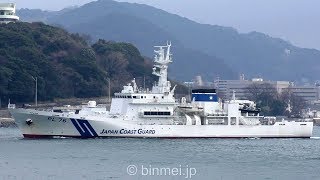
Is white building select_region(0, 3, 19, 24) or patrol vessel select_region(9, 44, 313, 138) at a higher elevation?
white building select_region(0, 3, 19, 24)

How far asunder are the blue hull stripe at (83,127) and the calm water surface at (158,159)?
127 cm

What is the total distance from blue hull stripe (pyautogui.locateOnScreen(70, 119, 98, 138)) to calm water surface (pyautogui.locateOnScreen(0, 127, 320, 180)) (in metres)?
1.27

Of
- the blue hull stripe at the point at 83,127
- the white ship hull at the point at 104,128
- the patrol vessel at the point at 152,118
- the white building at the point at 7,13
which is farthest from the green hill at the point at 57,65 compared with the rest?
the blue hull stripe at the point at 83,127

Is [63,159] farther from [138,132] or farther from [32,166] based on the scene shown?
[138,132]

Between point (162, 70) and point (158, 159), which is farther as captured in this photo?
point (162, 70)

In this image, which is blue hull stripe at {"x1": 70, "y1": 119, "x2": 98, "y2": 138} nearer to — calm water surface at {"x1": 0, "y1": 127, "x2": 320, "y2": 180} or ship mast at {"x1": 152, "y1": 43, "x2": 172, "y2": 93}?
calm water surface at {"x1": 0, "y1": 127, "x2": 320, "y2": 180}

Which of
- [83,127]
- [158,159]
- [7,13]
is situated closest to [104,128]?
[83,127]

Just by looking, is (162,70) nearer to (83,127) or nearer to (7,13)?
(83,127)

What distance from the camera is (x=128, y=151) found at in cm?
5984

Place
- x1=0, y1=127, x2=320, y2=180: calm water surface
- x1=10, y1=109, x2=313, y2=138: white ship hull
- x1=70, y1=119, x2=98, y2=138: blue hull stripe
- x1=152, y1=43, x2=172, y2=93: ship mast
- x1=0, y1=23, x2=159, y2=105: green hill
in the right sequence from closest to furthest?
A: x1=0, y1=127, x2=320, y2=180: calm water surface, x1=70, y1=119, x2=98, y2=138: blue hull stripe, x1=10, y1=109, x2=313, y2=138: white ship hull, x1=152, y1=43, x2=172, y2=93: ship mast, x1=0, y1=23, x2=159, y2=105: green hill

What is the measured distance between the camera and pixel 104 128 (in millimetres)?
69250

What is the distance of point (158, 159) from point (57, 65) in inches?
Result: 2636

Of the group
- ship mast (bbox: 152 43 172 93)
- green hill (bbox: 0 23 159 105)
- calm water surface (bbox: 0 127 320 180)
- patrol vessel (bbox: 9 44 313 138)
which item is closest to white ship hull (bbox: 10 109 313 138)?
patrol vessel (bbox: 9 44 313 138)

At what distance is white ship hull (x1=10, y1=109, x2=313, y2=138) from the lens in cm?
6919
